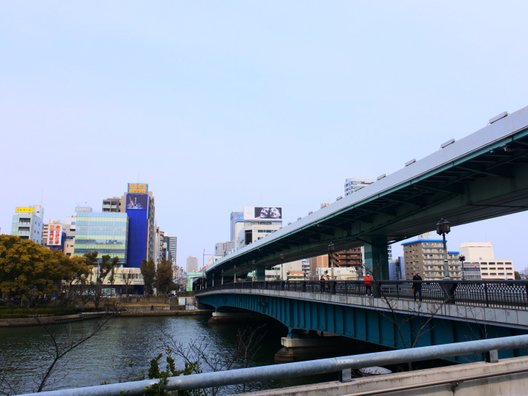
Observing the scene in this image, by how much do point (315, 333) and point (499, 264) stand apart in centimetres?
12698

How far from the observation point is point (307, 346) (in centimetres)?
3262

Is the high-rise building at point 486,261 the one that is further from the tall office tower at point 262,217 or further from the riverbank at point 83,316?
the riverbank at point 83,316

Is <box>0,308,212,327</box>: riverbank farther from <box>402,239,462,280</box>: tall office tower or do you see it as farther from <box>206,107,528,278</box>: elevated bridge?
<box>402,239,462,280</box>: tall office tower

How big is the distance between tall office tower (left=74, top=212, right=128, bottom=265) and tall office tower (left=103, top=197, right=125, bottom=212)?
2267 centimetres

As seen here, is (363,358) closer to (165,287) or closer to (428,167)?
(428,167)

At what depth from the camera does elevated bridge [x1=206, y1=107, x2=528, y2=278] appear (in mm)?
19859

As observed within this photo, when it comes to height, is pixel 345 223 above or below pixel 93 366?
above

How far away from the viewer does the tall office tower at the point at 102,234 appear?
13038 centimetres

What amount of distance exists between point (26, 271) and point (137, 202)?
7966 centimetres

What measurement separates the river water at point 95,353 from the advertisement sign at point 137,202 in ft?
284

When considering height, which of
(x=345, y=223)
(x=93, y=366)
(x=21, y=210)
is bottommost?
(x=93, y=366)

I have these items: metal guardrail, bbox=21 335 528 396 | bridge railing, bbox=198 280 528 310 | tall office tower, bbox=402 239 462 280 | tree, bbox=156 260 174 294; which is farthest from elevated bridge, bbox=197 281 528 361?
tall office tower, bbox=402 239 462 280

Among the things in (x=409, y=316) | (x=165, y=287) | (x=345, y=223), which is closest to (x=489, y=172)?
(x=409, y=316)

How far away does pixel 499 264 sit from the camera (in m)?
138
